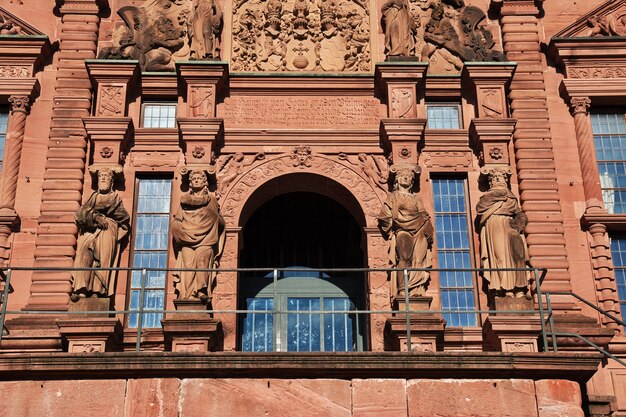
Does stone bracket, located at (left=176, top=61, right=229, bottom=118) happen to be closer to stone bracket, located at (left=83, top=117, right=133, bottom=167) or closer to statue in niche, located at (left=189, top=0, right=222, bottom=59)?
statue in niche, located at (left=189, top=0, right=222, bottom=59)

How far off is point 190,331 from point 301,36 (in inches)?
284

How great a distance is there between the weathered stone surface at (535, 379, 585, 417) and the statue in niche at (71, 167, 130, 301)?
7665mm

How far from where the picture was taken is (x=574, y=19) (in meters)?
20.8

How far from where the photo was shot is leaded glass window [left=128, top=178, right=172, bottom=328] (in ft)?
60.0

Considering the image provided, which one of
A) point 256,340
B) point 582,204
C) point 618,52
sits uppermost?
point 618,52

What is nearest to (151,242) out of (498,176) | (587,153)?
(498,176)

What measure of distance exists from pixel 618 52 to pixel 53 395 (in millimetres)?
13163

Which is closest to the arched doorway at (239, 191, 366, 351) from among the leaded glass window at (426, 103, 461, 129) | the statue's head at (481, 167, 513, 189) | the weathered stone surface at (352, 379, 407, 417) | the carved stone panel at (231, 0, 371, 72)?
the leaded glass window at (426, 103, 461, 129)

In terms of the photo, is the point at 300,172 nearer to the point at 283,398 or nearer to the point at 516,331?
the point at 516,331

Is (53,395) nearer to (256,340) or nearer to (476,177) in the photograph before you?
(256,340)

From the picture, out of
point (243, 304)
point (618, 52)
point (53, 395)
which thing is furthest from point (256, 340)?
point (618, 52)

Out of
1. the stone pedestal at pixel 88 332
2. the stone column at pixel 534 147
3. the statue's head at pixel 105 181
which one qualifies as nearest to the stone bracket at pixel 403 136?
the stone column at pixel 534 147

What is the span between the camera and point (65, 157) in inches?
749

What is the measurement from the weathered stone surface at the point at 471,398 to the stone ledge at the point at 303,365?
12 cm
